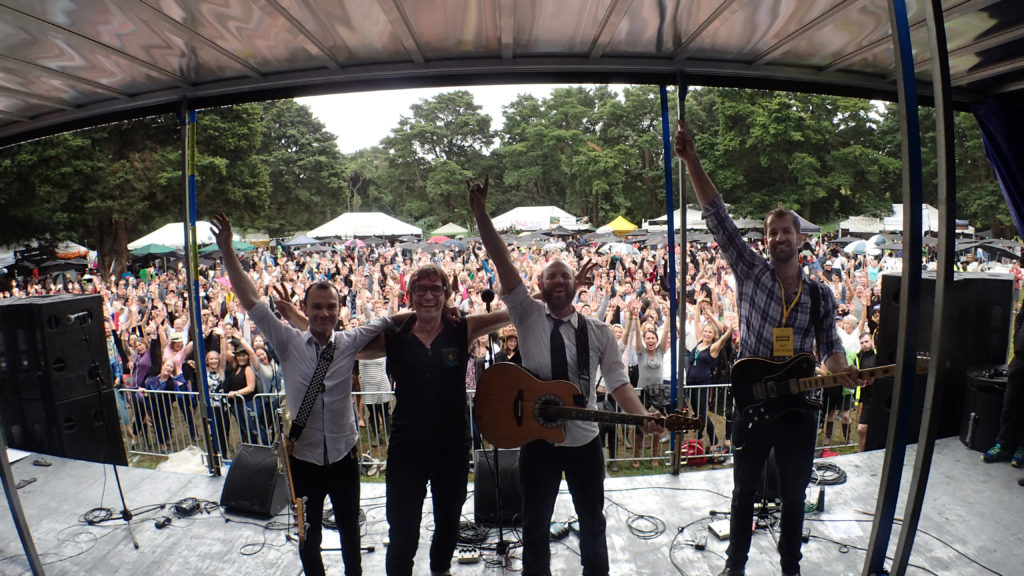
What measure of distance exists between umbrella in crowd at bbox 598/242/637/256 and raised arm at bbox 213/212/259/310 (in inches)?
714

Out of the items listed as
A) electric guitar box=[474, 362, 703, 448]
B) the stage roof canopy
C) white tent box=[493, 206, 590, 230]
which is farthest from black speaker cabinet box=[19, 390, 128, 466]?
white tent box=[493, 206, 590, 230]

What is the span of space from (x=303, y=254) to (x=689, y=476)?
2521 cm

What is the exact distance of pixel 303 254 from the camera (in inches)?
1048

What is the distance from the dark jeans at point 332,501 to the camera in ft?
9.30

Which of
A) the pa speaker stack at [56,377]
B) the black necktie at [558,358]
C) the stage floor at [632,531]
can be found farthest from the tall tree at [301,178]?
the black necktie at [558,358]

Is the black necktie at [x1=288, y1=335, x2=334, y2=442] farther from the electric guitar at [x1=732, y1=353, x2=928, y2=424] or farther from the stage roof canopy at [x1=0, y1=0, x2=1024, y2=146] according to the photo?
the electric guitar at [x1=732, y1=353, x2=928, y2=424]

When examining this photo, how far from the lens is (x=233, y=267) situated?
2.93 metres

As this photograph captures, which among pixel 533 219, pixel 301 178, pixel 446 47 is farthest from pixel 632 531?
pixel 301 178

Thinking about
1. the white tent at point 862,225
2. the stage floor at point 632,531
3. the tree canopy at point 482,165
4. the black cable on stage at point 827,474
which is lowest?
the stage floor at point 632,531

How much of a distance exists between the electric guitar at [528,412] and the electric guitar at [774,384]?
1.16 feet

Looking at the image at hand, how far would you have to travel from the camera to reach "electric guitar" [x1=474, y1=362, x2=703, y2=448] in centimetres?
264

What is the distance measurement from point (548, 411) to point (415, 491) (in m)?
0.79

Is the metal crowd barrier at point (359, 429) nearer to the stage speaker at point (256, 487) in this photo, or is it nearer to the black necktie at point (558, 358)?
the stage speaker at point (256, 487)

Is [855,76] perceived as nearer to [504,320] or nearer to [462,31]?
[462,31]
